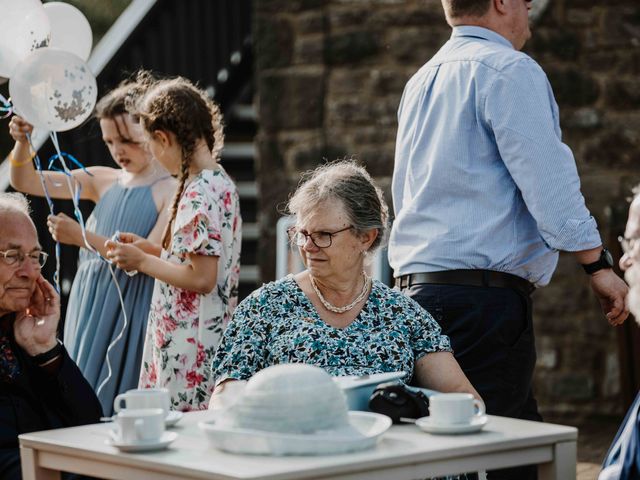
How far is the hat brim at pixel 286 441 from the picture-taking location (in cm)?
232

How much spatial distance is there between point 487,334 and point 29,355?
128 centimetres

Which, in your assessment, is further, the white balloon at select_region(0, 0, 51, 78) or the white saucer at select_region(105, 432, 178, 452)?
the white balloon at select_region(0, 0, 51, 78)

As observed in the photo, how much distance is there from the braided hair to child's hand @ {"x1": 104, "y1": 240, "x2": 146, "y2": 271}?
0.21 m

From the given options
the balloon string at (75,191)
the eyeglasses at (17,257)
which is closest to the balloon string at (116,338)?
the balloon string at (75,191)

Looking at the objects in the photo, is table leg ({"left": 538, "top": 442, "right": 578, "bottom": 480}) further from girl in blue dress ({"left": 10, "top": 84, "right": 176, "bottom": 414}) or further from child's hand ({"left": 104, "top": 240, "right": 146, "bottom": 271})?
girl in blue dress ({"left": 10, "top": 84, "right": 176, "bottom": 414})

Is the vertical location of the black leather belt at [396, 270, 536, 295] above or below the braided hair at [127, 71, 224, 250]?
below

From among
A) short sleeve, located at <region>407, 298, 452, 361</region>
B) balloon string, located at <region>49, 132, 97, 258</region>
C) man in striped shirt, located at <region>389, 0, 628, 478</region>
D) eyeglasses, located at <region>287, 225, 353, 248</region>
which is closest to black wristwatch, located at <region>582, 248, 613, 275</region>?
man in striped shirt, located at <region>389, 0, 628, 478</region>

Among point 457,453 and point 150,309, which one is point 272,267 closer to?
point 150,309

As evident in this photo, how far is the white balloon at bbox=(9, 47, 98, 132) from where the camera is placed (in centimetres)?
398

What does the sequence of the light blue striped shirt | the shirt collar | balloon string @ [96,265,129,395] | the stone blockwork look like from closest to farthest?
1. the light blue striped shirt
2. the shirt collar
3. balloon string @ [96,265,129,395]
4. the stone blockwork

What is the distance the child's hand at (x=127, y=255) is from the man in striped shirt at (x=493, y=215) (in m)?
0.97

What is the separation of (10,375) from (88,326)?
4.26 ft

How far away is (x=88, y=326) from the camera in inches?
179

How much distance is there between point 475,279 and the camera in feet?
11.6
